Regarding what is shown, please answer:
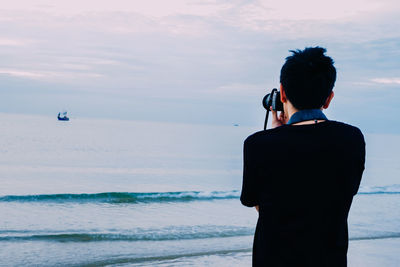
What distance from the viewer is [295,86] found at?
1500 mm

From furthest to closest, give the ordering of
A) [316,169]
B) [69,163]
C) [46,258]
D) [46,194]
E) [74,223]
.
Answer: [69,163]
[46,194]
[74,223]
[46,258]
[316,169]

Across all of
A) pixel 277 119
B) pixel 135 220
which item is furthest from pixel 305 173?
pixel 135 220

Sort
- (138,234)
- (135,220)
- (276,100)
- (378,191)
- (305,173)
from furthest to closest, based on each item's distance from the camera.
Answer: (378,191) → (135,220) → (138,234) → (276,100) → (305,173)

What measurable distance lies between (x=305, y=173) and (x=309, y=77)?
1.06 ft

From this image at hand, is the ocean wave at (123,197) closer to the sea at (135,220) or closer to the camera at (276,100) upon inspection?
the sea at (135,220)

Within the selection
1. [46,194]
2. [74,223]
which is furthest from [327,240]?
[46,194]

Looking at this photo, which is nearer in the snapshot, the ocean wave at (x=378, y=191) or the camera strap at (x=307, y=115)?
the camera strap at (x=307, y=115)

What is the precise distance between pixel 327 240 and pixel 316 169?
24 cm

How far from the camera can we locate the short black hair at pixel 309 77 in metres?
1.49

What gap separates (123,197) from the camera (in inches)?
493

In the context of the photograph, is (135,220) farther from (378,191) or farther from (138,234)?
(378,191)

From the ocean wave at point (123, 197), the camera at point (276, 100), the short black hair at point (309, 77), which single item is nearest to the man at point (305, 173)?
the short black hair at point (309, 77)

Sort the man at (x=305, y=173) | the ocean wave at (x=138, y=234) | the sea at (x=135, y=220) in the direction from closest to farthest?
1. the man at (x=305, y=173)
2. the sea at (x=135, y=220)
3. the ocean wave at (x=138, y=234)

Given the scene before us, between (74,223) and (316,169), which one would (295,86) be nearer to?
(316,169)
